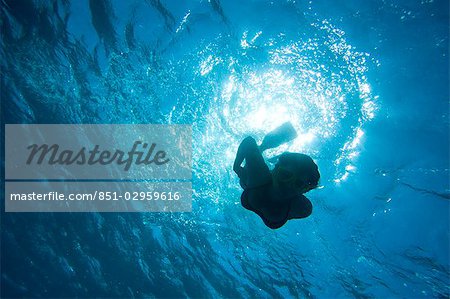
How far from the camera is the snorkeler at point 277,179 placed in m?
3.90

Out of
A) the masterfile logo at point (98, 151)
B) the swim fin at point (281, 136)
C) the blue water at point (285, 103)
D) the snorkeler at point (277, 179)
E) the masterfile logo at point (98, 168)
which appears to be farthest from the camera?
the masterfile logo at point (98, 168)

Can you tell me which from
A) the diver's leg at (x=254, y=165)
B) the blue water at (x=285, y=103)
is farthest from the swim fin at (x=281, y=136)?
the blue water at (x=285, y=103)

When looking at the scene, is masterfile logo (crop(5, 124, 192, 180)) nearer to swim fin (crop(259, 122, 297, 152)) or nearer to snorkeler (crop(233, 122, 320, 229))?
snorkeler (crop(233, 122, 320, 229))

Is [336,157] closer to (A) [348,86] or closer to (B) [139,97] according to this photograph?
(A) [348,86]

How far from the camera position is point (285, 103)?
8.61 metres

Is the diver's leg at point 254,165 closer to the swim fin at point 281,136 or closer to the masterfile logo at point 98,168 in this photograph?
the swim fin at point 281,136

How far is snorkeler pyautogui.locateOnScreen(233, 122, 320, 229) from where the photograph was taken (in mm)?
3900

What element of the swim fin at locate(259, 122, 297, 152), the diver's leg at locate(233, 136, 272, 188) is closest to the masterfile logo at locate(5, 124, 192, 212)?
the diver's leg at locate(233, 136, 272, 188)

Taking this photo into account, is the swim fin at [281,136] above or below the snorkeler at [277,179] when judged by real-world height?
above

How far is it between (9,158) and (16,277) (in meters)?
9.07

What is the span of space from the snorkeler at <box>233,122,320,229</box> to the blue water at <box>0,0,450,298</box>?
4.53 meters

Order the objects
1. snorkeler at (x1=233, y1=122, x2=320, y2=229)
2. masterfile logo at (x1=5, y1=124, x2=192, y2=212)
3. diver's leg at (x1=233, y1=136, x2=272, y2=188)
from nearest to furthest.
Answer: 1. snorkeler at (x1=233, y1=122, x2=320, y2=229)
2. diver's leg at (x1=233, y1=136, x2=272, y2=188)
3. masterfile logo at (x1=5, y1=124, x2=192, y2=212)

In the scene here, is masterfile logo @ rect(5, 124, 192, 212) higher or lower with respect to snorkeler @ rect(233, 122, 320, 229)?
higher

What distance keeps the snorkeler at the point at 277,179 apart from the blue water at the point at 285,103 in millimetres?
4527
